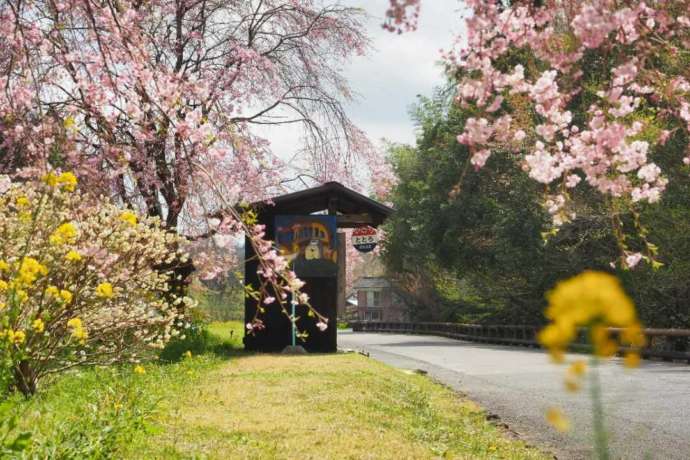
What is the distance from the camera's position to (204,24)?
18344 mm

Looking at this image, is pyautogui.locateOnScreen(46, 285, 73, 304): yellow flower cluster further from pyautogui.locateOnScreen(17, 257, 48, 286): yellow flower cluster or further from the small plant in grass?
the small plant in grass

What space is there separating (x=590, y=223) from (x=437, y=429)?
18.8 meters

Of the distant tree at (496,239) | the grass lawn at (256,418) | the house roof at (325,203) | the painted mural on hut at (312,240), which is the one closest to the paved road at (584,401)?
the grass lawn at (256,418)

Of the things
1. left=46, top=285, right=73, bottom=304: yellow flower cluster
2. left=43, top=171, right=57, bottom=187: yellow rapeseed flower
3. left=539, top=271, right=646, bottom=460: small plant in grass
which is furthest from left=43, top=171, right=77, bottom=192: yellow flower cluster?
left=539, top=271, right=646, bottom=460: small plant in grass

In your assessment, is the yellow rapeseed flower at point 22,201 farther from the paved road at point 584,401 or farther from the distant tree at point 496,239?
the distant tree at point 496,239

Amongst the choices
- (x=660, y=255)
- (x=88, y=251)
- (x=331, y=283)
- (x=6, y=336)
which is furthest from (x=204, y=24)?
(x=6, y=336)

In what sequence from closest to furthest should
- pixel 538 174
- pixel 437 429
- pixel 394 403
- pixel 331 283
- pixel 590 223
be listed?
1. pixel 538 174
2. pixel 437 429
3. pixel 394 403
4. pixel 331 283
5. pixel 590 223

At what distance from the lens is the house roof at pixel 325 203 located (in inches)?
776

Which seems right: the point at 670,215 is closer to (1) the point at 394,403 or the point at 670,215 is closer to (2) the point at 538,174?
(1) the point at 394,403

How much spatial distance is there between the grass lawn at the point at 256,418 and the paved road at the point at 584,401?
513 millimetres

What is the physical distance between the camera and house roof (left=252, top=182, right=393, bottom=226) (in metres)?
19.7

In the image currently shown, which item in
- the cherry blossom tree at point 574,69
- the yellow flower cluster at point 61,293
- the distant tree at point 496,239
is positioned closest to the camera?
the cherry blossom tree at point 574,69

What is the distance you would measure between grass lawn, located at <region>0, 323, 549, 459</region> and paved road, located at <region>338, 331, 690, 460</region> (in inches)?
20.2

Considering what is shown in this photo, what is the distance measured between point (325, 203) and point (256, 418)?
44.4ft
